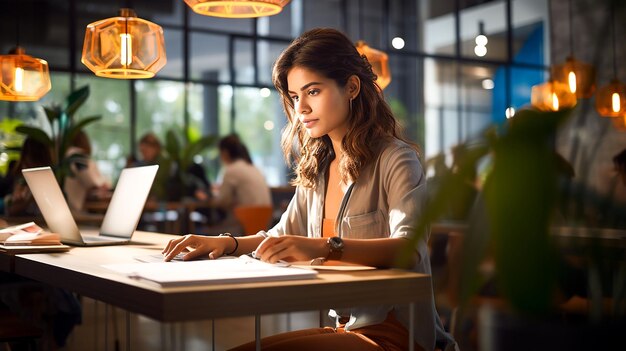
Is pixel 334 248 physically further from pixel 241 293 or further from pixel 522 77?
pixel 522 77

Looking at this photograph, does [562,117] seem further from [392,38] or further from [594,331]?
[392,38]

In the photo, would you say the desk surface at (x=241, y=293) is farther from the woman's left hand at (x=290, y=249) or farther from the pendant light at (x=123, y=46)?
the pendant light at (x=123, y=46)

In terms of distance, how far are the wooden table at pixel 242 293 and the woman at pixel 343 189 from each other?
5.8 inches

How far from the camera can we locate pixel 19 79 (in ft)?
12.5

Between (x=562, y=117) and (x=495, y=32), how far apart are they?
12.9 meters

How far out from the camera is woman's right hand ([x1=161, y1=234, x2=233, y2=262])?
196cm

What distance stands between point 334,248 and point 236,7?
127cm

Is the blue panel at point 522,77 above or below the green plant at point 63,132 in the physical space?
above

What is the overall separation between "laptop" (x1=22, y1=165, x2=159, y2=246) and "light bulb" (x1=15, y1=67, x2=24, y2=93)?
107 centimetres

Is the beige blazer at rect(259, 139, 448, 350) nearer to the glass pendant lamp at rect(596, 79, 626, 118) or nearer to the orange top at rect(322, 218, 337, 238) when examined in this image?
the orange top at rect(322, 218, 337, 238)

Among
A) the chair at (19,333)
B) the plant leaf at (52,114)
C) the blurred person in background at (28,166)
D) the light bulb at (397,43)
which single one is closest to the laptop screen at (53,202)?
the chair at (19,333)

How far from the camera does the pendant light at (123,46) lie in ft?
10.3

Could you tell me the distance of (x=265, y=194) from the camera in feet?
25.5

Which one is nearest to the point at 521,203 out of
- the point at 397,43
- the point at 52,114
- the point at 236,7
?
the point at 236,7
